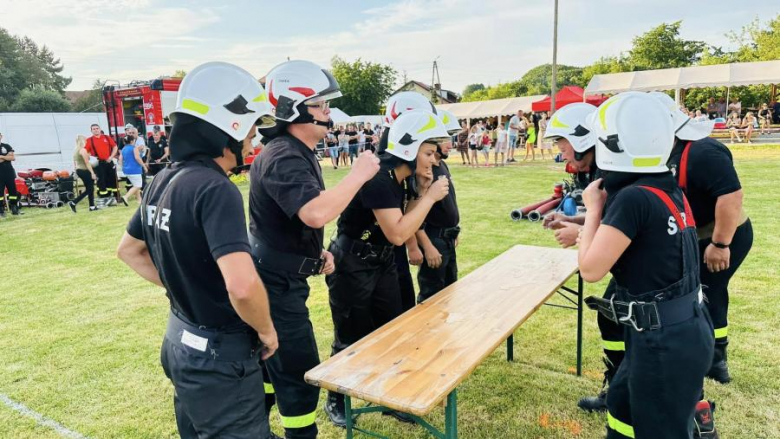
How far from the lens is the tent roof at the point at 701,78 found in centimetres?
2841

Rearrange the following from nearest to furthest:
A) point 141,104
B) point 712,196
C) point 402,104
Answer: point 712,196, point 402,104, point 141,104

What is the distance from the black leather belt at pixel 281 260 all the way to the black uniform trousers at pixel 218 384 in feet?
1.97

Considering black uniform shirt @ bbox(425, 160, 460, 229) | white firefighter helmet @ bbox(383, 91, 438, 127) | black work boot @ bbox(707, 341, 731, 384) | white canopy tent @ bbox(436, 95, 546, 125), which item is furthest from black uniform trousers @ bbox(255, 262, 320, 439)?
white canopy tent @ bbox(436, 95, 546, 125)

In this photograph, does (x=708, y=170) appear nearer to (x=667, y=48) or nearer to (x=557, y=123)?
(x=557, y=123)

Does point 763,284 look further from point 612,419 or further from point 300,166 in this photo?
point 300,166

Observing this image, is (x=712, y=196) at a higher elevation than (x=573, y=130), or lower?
lower

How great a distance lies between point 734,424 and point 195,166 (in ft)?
12.0

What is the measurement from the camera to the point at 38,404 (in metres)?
3.96

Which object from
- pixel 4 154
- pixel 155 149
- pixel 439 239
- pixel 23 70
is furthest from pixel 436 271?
pixel 23 70

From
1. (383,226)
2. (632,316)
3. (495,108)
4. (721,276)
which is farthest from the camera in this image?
(495,108)

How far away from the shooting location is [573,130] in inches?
121

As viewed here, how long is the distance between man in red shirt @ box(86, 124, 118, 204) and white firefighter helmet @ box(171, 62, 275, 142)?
507 inches

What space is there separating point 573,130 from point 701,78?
32.7 meters

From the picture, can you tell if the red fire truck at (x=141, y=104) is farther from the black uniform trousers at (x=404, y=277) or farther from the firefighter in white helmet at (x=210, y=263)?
the firefighter in white helmet at (x=210, y=263)
